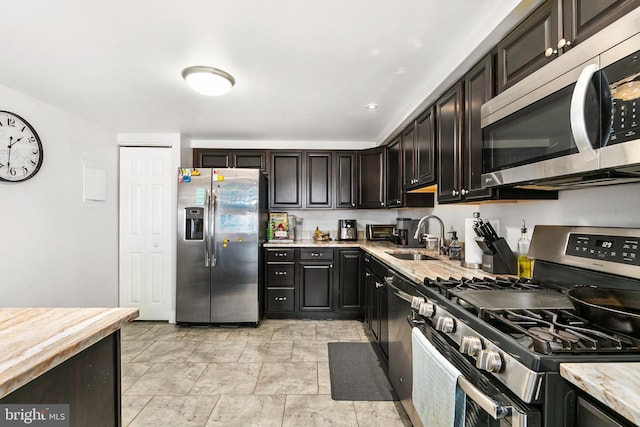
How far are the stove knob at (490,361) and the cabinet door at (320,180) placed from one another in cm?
347

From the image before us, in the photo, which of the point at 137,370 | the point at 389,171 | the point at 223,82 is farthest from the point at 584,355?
the point at 389,171

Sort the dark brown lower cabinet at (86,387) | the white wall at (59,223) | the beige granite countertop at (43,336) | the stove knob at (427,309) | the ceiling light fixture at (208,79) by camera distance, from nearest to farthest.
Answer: the beige granite countertop at (43,336), the dark brown lower cabinet at (86,387), the stove knob at (427,309), the ceiling light fixture at (208,79), the white wall at (59,223)

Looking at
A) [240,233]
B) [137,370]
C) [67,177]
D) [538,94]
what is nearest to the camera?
[538,94]

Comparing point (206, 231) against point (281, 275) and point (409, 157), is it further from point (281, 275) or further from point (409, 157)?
point (409, 157)

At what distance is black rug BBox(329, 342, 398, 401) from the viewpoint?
2326mm

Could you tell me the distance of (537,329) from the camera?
101 cm

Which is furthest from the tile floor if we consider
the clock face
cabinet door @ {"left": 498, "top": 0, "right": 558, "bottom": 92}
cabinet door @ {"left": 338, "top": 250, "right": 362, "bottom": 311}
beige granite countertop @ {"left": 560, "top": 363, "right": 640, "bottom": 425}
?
cabinet door @ {"left": 498, "top": 0, "right": 558, "bottom": 92}

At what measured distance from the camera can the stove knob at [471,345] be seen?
109cm

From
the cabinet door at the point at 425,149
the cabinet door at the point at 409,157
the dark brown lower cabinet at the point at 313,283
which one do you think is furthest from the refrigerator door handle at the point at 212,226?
the cabinet door at the point at 425,149

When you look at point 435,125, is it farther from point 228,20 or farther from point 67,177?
point 67,177

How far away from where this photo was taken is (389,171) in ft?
13.2

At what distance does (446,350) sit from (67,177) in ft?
12.1

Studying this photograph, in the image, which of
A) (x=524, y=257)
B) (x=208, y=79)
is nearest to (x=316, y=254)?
(x=208, y=79)

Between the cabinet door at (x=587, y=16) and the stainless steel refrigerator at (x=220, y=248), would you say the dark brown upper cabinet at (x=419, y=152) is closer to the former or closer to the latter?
the cabinet door at (x=587, y=16)
